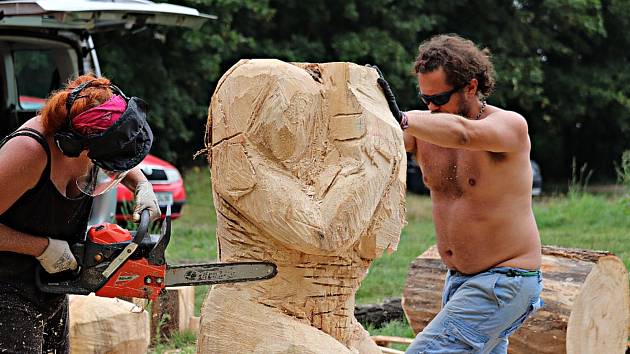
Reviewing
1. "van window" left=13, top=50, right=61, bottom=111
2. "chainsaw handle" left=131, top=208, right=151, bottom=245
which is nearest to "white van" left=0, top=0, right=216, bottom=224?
"van window" left=13, top=50, right=61, bottom=111

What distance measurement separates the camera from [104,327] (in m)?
3.96

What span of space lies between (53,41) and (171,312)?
2.33 m

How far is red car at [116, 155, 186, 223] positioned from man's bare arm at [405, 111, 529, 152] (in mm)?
3635

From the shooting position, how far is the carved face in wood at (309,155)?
2.70 m

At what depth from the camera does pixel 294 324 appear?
9.14ft

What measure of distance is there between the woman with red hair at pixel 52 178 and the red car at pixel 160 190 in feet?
11.8

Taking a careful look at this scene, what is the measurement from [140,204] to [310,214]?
1.96 feet

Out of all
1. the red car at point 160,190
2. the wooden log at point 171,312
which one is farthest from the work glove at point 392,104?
the red car at point 160,190

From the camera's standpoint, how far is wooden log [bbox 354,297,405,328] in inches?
214

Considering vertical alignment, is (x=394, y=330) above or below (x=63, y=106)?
below

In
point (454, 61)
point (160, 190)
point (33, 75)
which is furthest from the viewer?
point (160, 190)

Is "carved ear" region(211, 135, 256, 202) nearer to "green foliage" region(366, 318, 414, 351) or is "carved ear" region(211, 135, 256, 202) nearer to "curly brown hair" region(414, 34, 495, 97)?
"curly brown hair" region(414, 34, 495, 97)

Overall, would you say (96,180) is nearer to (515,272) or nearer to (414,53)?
(515,272)

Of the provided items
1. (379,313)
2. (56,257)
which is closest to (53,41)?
(379,313)
